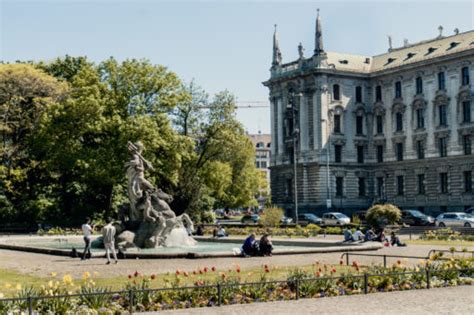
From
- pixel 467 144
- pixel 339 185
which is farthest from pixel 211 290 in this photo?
pixel 339 185

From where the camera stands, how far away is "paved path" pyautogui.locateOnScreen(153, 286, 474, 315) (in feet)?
49.1

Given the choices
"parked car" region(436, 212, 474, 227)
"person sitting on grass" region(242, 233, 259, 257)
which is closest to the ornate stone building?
"parked car" region(436, 212, 474, 227)

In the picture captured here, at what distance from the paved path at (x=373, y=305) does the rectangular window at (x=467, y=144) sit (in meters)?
58.0

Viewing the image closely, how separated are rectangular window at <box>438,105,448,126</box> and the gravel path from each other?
4874 cm

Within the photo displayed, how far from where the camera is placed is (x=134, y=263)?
2558 cm

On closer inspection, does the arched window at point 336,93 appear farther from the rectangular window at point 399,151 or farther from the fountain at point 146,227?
the fountain at point 146,227

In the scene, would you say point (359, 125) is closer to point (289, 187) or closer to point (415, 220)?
point (289, 187)

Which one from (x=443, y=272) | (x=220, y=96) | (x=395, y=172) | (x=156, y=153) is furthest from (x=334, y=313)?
(x=395, y=172)

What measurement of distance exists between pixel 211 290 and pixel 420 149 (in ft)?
217

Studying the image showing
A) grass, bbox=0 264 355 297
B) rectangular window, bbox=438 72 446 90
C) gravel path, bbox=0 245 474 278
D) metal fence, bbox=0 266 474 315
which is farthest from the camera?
rectangular window, bbox=438 72 446 90

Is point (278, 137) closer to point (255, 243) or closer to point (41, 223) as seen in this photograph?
point (41, 223)

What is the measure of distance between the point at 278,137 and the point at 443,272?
2720 inches

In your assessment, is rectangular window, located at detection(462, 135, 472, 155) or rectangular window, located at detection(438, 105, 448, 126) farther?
rectangular window, located at detection(438, 105, 448, 126)

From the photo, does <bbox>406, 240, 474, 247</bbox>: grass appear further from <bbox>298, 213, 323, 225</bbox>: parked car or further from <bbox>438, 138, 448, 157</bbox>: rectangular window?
<bbox>438, 138, 448, 157</bbox>: rectangular window
